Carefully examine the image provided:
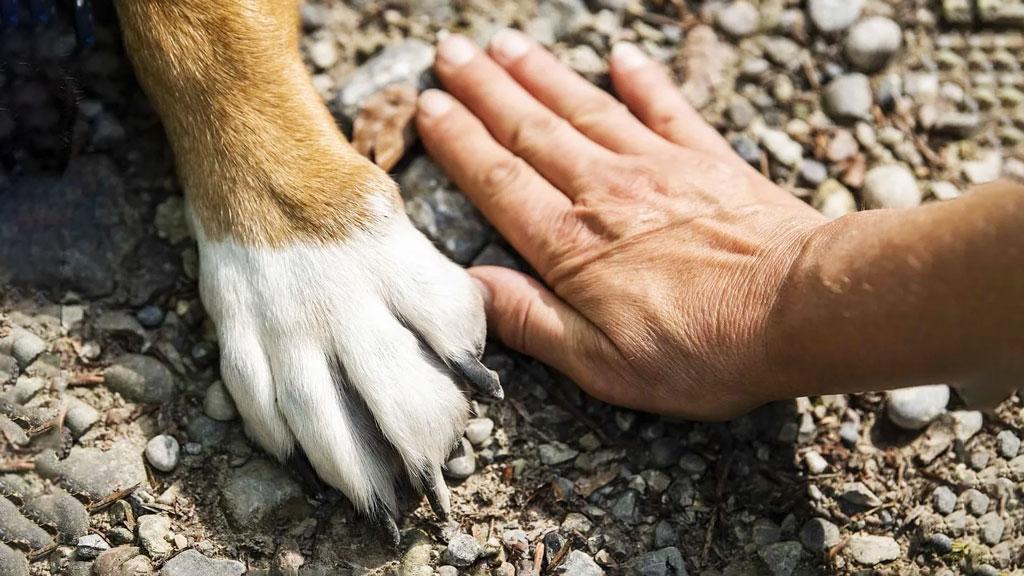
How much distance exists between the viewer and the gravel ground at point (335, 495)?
2154mm

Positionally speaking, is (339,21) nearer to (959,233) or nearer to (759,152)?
(759,152)

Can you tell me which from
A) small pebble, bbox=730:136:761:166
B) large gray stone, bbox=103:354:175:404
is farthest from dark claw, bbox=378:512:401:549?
small pebble, bbox=730:136:761:166

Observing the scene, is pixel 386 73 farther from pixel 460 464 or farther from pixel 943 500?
pixel 943 500

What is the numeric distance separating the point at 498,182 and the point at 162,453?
1.12 meters

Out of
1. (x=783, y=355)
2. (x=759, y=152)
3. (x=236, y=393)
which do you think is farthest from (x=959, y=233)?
(x=236, y=393)

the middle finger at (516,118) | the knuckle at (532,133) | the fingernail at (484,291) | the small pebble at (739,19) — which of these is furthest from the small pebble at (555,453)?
the small pebble at (739,19)

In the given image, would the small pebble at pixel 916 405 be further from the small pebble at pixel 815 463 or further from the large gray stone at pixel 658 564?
the large gray stone at pixel 658 564

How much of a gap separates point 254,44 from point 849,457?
190 centimetres

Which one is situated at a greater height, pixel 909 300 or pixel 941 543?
pixel 909 300

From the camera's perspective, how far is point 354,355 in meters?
2.10

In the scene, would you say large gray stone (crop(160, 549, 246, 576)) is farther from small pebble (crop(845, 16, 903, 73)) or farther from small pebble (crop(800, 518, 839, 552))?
small pebble (crop(845, 16, 903, 73))

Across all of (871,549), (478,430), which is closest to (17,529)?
(478,430)

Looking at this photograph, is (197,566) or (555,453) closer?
(197,566)

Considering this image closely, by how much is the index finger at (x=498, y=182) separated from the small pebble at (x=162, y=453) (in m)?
1.02
